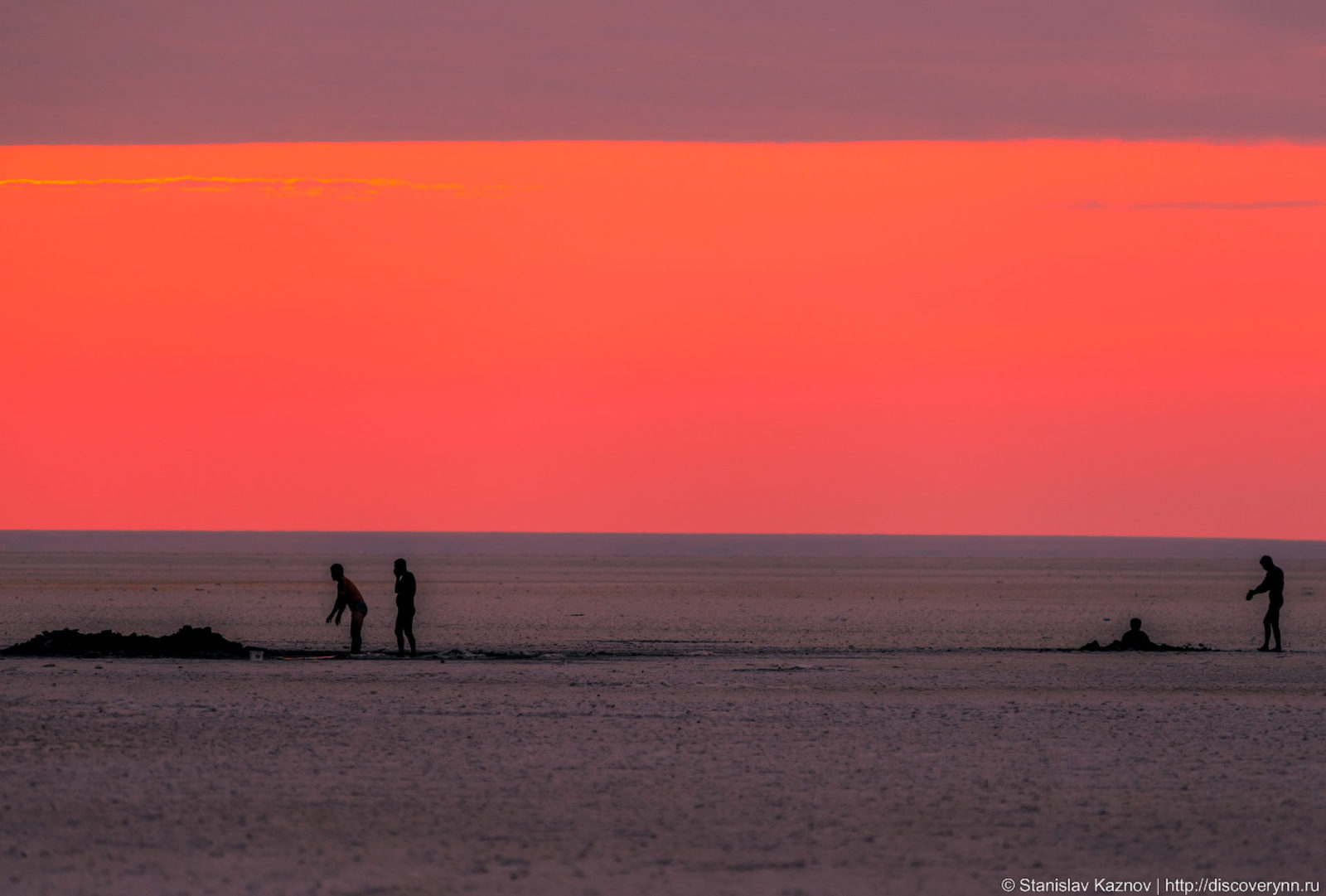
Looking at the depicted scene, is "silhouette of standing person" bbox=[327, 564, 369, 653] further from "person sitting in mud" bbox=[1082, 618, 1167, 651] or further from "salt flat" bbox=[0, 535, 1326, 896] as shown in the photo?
"person sitting in mud" bbox=[1082, 618, 1167, 651]

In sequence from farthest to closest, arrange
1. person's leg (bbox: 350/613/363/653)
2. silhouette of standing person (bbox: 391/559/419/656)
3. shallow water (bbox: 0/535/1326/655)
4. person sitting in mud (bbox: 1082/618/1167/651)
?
1. shallow water (bbox: 0/535/1326/655)
2. person sitting in mud (bbox: 1082/618/1167/651)
3. silhouette of standing person (bbox: 391/559/419/656)
4. person's leg (bbox: 350/613/363/653)

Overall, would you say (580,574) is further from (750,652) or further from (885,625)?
(750,652)

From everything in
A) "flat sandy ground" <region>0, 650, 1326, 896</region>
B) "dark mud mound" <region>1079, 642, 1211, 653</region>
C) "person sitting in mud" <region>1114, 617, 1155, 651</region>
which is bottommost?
"flat sandy ground" <region>0, 650, 1326, 896</region>

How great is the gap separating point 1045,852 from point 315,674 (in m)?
16.0

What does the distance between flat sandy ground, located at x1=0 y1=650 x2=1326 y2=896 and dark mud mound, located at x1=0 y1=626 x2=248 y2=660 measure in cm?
339

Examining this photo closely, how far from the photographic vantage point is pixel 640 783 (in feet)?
51.5

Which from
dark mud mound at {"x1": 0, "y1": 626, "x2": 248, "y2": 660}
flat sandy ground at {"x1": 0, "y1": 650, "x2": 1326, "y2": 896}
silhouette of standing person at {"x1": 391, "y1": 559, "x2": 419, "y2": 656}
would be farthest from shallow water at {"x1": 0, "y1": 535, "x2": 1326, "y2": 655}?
flat sandy ground at {"x1": 0, "y1": 650, "x2": 1326, "y2": 896}

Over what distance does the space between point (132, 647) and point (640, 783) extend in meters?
17.3

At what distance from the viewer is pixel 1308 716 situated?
70.2 ft

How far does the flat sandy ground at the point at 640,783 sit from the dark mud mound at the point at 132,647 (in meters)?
3.39

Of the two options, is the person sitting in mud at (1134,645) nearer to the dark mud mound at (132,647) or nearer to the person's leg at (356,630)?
the person's leg at (356,630)

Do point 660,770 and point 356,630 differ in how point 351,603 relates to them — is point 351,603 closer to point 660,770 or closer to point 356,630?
point 356,630

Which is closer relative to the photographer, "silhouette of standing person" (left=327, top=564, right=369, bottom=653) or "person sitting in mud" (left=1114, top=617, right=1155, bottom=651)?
"silhouette of standing person" (left=327, top=564, right=369, bottom=653)

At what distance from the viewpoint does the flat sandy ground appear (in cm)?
1197
